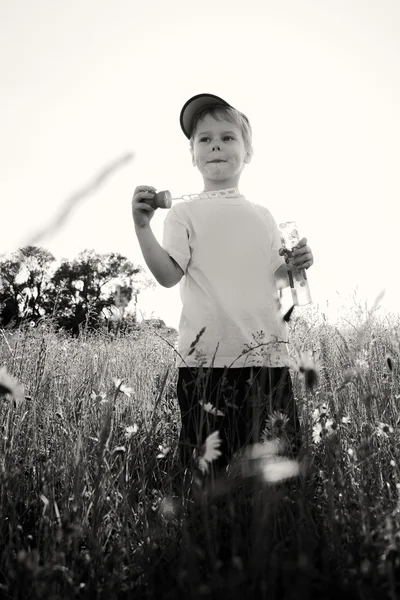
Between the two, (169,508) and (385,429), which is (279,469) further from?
(385,429)

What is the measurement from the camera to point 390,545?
97 centimetres

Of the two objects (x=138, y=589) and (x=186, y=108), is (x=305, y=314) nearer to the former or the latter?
(x=186, y=108)

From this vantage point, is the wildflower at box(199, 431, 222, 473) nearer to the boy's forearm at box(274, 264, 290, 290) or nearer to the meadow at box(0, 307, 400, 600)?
the meadow at box(0, 307, 400, 600)

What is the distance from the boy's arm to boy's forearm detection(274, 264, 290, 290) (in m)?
0.45

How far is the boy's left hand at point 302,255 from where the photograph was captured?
6.79 ft

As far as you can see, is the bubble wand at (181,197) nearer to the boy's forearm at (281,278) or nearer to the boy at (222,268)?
the boy at (222,268)

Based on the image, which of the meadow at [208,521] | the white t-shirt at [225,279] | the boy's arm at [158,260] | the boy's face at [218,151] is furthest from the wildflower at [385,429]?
the boy's face at [218,151]

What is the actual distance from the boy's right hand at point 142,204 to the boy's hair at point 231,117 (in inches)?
24.1

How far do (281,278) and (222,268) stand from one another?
1.04 feet

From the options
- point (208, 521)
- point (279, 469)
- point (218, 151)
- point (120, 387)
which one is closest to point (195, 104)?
point (218, 151)

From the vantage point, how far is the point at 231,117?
233 cm

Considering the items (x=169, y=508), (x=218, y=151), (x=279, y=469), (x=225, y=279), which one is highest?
(x=218, y=151)

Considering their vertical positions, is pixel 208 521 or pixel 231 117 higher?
pixel 231 117

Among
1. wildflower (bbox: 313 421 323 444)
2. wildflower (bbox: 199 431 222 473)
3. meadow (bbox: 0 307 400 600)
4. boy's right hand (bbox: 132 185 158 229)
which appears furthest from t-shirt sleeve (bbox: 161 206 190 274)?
wildflower (bbox: 199 431 222 473)
